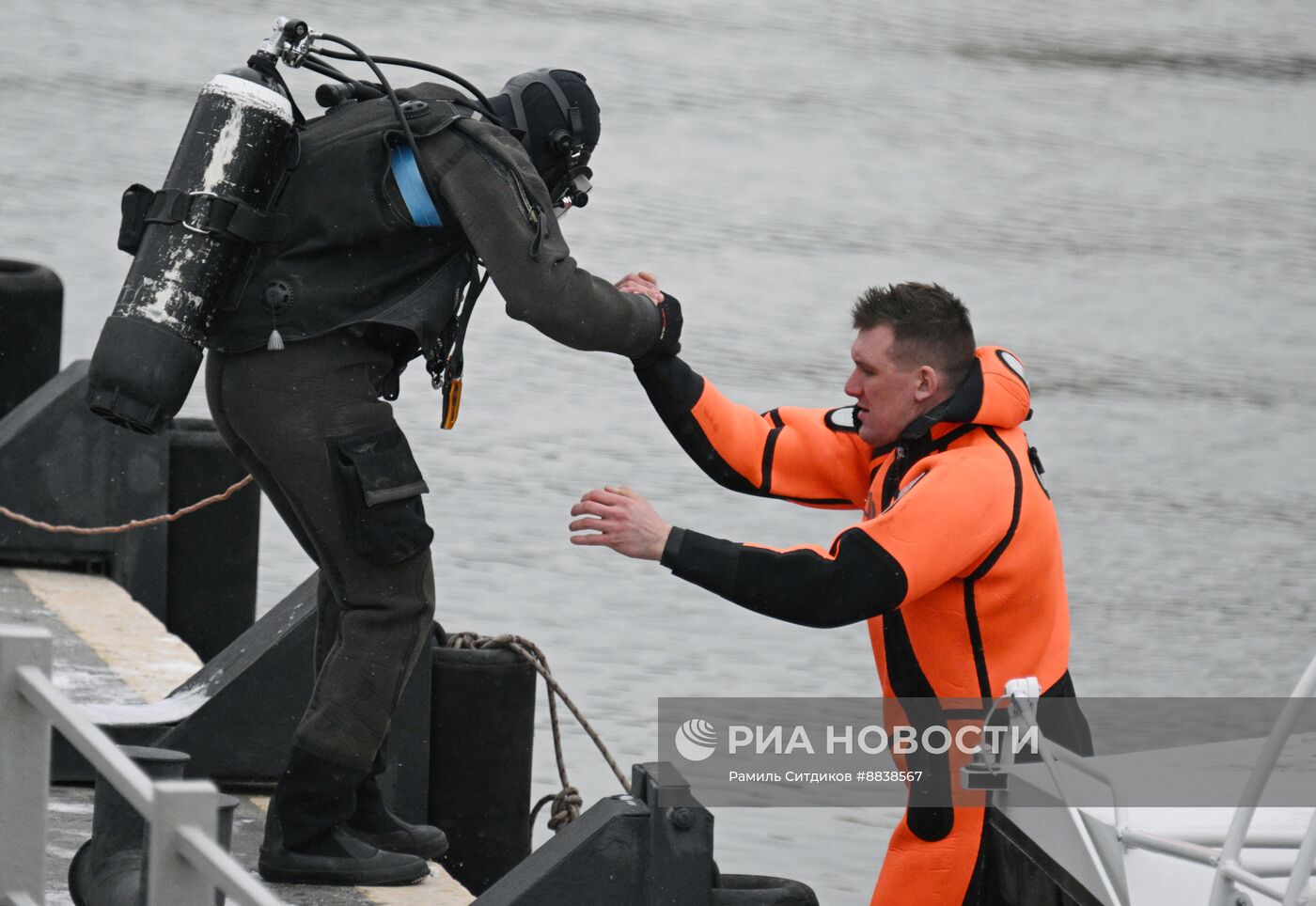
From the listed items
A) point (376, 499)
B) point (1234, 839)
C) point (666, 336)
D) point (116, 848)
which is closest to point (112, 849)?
point (116, 848)

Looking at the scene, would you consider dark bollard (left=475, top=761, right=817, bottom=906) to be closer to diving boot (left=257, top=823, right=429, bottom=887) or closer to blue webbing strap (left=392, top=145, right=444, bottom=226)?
diving boot (left=257, top=823, right=429, bottom=887)

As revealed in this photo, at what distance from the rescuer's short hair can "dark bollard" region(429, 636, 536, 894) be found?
1.42 metres

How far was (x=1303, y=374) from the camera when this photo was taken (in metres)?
15.6

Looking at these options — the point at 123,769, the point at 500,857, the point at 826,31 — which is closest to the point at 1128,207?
the point at 826,31

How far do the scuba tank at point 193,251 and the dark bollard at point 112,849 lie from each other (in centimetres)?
69

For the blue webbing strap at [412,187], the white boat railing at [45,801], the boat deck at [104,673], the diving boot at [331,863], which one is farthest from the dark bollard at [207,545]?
the white boat railing at [45,801]

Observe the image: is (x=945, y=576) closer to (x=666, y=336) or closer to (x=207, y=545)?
(x=666, y=336)

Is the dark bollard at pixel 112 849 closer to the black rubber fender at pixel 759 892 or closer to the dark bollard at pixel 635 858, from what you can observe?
the dark bollard at pixel 635 858

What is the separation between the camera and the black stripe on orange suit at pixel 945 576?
157 inches

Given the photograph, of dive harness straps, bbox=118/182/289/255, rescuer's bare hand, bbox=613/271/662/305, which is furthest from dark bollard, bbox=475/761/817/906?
dive harness straps, bbox=118/182/289/255

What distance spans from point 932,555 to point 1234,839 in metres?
0.81

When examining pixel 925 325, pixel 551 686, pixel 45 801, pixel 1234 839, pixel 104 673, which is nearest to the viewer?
pixel 45 801

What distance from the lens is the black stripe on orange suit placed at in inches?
157

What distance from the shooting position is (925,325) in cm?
428
